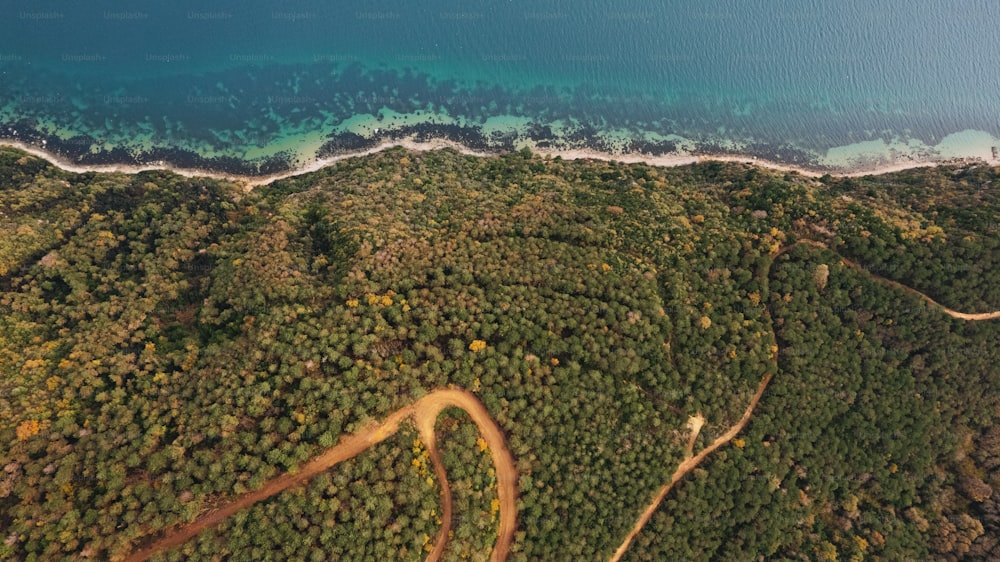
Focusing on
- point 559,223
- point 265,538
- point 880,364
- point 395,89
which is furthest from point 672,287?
point 395,89

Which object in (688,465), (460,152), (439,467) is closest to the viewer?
(439,467)

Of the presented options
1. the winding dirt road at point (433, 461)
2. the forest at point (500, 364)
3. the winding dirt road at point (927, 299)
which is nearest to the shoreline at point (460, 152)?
the forest at point (500, 364)

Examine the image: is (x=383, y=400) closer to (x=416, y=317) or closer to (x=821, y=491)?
(x=416, y=317)

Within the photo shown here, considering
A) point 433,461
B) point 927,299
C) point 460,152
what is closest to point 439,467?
point 433,461

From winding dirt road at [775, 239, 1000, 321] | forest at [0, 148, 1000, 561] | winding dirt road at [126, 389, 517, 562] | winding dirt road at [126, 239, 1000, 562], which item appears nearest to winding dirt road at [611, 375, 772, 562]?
winding dirt road at [126, 239, 1000, 562]

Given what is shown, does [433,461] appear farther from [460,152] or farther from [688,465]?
[460,152]

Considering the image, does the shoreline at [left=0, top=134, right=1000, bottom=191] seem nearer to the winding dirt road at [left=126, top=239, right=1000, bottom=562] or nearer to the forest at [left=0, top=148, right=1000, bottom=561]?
the forest at [left=0, top=148, right=1000, bottom=561]
